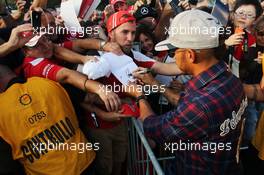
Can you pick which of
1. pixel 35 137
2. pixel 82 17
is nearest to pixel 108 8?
pixel 82 17

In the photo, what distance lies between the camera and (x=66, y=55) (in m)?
2.70

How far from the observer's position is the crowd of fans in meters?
1.87

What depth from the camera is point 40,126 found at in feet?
7.25

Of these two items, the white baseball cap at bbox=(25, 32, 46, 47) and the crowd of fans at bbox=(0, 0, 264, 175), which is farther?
the white baseball cap at bbox=(25, 32, 46, 47)

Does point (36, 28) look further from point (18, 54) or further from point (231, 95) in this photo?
point (231, 95)

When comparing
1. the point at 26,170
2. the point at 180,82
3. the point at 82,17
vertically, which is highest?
the point at 82,17

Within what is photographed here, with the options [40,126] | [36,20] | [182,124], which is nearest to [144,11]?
[36,20]

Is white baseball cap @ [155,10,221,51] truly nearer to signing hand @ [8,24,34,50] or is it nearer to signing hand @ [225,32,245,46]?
signing hand @ [8,24,34,50]

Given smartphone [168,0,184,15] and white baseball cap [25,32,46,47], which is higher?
white baseball cap [25,32,46,47]

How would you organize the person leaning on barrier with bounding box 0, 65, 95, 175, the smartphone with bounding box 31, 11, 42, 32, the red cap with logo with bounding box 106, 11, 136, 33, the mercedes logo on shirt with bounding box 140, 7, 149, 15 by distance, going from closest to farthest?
the person leaning on barrier with bounding box 0, 65, 95, 175 < the smartphone with bounding box 31, 11, 42, 32 < the red cap with logo with bounding box 106, 11, 136, 33 < the mercedes logo on shirt with bounding box 140, 7, 149, 15

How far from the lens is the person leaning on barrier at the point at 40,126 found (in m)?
2.17

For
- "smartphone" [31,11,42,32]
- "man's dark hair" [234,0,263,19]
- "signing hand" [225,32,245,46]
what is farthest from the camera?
Answer: "man's dark hair" [234,0,263,19]

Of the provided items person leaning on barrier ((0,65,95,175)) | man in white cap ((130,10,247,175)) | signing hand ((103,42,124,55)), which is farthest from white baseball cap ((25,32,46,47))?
man in white cap ((130,10,247,175))

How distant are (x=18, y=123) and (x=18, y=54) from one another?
0.86 meters
